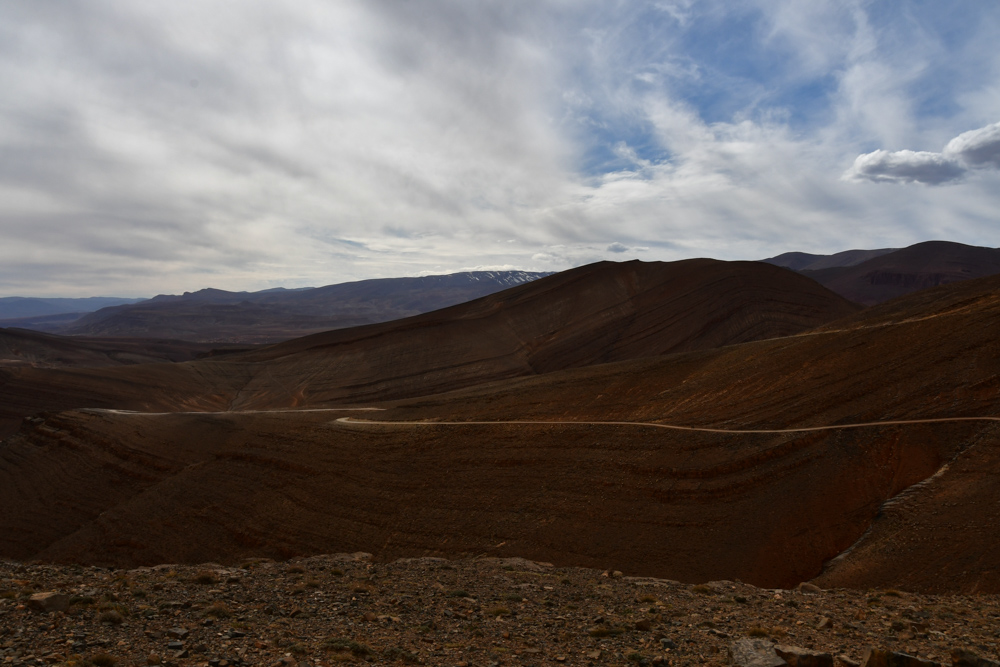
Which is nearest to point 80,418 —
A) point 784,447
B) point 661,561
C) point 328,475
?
point 328,475

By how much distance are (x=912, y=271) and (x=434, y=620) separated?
146323mm

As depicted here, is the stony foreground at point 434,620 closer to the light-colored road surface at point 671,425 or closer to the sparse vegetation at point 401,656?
the sparse vegetation at point 401,656

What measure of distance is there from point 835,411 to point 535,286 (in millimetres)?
48649

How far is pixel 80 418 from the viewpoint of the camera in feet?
110

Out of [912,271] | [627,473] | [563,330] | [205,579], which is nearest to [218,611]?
[205,579]

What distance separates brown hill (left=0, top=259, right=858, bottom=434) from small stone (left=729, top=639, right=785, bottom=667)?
40891 millimetres

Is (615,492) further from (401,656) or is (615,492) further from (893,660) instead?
(401,656)

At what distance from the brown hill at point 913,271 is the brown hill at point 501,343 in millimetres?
75046

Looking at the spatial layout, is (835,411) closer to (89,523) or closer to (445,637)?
(445,637)

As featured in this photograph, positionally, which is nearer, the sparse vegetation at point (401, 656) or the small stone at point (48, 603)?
the sparse vegetation at point (401, 656)

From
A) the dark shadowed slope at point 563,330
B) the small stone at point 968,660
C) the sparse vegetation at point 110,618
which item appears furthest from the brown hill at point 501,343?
the sparse vegetation at point 110,618

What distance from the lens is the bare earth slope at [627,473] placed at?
15.5 m

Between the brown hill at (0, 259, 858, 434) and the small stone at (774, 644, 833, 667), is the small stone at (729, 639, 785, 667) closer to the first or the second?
the small stone at (774, 644, 833, 667)

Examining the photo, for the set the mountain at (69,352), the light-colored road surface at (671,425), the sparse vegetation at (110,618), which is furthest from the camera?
the mountain at (69,352)
